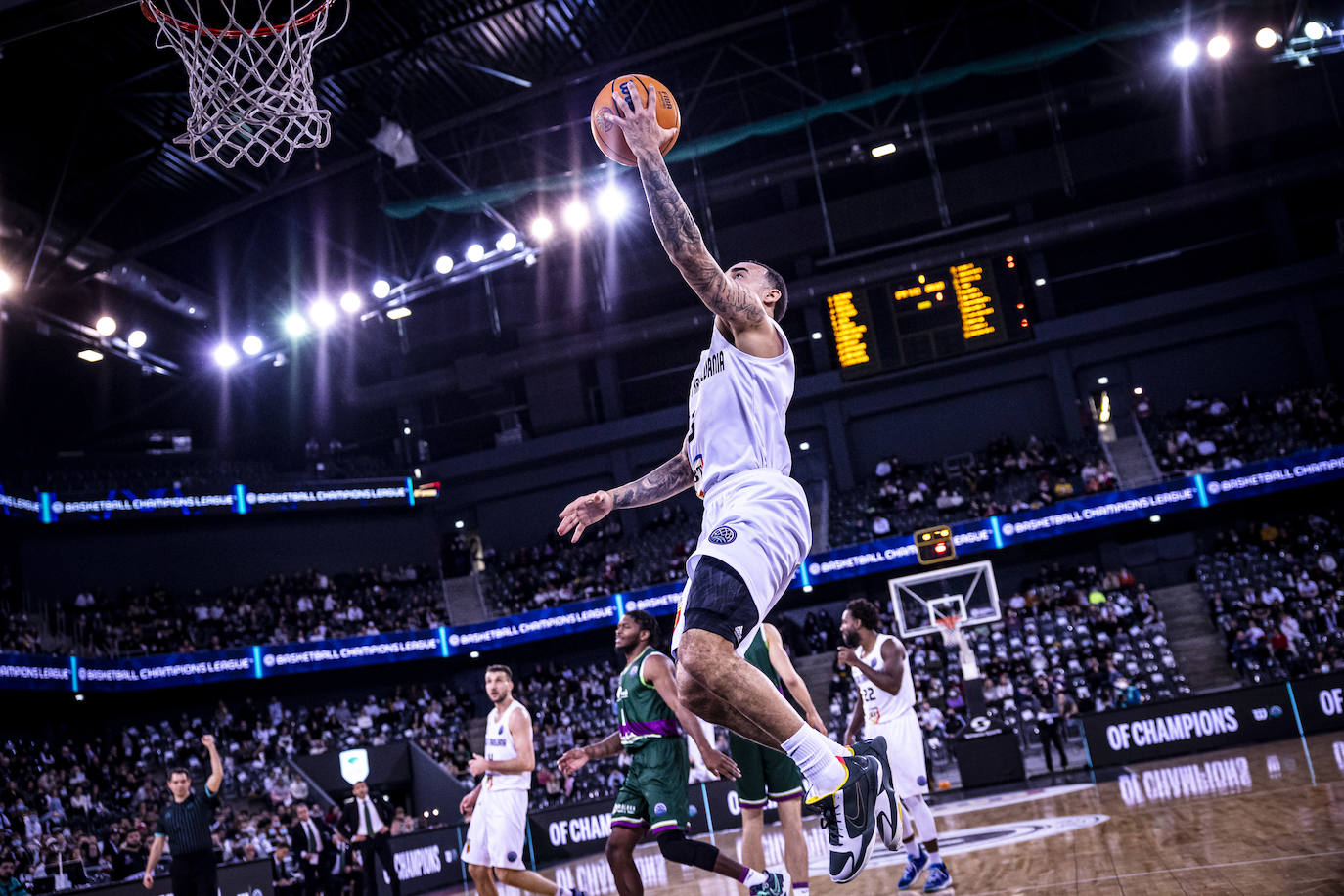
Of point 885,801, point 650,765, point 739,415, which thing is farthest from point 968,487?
point 885,801

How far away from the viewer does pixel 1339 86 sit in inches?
1074

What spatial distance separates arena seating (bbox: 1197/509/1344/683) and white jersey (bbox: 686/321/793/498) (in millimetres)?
17701

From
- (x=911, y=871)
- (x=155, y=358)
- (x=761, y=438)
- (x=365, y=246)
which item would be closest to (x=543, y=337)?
(x=365, y=246)

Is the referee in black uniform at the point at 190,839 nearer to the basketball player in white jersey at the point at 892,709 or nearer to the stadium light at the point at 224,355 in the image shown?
the basketball player in white jersey at the point at 892,709

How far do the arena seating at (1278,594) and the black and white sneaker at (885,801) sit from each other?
17.4m

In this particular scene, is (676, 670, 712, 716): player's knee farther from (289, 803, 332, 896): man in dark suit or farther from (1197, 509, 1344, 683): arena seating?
(1197, 509, 1344, 683): arena seating

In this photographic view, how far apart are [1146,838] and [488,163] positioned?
19.5m

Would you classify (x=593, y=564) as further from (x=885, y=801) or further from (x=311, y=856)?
(x=885, y=801)

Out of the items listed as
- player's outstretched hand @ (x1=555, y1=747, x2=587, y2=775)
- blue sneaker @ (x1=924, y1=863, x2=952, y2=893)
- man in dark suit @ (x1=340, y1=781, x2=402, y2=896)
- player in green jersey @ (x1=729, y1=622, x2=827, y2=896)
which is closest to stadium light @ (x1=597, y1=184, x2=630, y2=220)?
man in dark suit @ (x1=340, y1=781, x2=402, y2=896)

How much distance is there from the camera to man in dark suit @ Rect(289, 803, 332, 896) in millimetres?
14109

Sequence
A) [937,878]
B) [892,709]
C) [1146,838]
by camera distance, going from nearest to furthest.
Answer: [937,878] → [1146,838] → [892,709]

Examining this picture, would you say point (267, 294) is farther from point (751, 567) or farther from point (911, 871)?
point (751, 567)

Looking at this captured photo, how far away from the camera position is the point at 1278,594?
74.5 ft

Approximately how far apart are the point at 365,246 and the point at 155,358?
5381 mm
